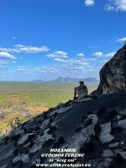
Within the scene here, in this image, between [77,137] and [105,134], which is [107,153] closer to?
[105,134]

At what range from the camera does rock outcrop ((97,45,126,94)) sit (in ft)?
79.6

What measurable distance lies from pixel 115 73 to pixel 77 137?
9.68 metres

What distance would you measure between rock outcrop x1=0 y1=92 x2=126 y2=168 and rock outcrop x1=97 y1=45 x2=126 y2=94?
3083 millimetres

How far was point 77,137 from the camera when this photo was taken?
55.9 feet

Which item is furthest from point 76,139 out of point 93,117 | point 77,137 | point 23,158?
point 23,158

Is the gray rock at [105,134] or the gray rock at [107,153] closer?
the gray rock at [107,153]

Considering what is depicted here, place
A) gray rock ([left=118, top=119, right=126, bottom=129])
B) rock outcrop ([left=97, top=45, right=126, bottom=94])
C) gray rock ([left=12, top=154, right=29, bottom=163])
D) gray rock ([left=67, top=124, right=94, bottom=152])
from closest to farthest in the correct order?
gray rock ([left=118, top=119, right=126, bottom=129]) < gray rock ([left=67, top=124, right=94, bottom=152]) < gray rock ([left=12, top=154, right=29, bottom=163]) < rock outcrop ([left=97, top=45, right=126, bottom=94])

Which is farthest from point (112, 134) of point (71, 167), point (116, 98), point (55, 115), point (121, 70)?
point (121, 70)

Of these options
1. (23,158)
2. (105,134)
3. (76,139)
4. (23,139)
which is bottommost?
(23,158)

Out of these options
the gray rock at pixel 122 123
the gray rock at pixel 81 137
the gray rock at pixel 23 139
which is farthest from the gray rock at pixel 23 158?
the gray rock at pixel 122 123

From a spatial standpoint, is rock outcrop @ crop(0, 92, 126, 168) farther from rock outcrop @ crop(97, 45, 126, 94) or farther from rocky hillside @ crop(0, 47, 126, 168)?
rock outcrop @ crop(97, 45, 126, 94)

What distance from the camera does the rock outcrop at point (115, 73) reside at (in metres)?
24.3

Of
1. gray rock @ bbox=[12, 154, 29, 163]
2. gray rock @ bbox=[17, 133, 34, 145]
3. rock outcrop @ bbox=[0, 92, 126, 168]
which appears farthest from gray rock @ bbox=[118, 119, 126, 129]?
gray rock @ bbox=[17, 133, 34, 145]

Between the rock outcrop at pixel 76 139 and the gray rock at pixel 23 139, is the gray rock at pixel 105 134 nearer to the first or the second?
the rock outcrop at pixel 76 139
